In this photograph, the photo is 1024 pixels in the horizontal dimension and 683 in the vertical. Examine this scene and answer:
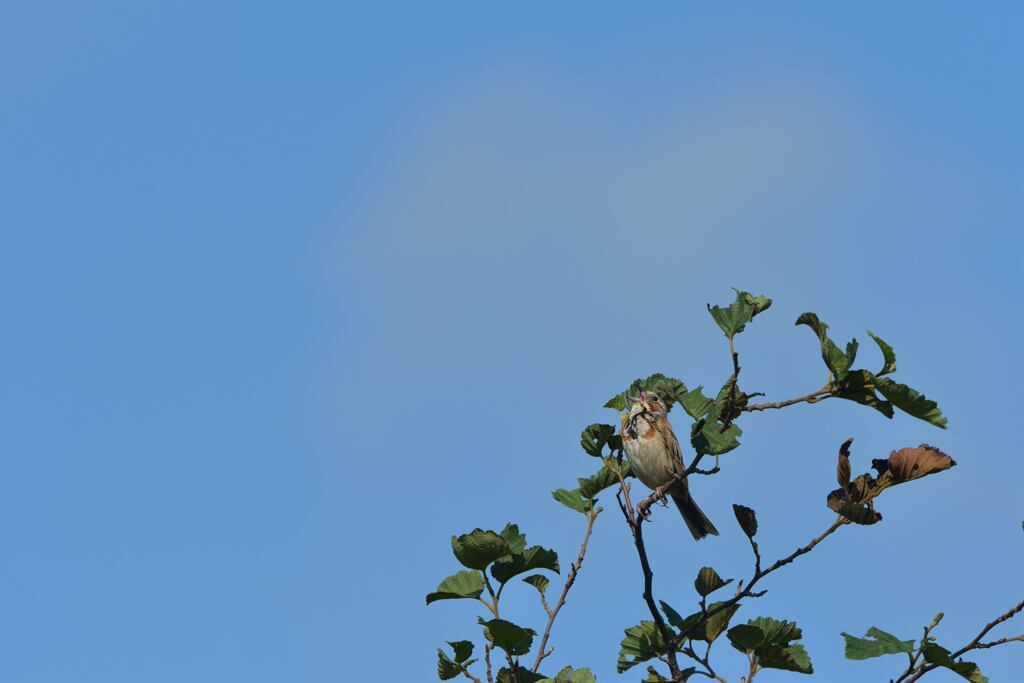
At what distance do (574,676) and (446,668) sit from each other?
0.61 metres

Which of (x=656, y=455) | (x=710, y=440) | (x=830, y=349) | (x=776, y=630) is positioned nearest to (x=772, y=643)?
(x=776, y=630)

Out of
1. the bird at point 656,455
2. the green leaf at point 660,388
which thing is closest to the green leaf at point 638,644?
the green leaf at point 660,388

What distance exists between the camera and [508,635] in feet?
16.6

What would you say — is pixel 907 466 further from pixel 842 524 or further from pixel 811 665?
pixel 811 665

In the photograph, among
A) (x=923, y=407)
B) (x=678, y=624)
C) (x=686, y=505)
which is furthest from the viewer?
(x=686, y=505)

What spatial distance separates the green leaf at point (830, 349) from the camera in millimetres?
4074

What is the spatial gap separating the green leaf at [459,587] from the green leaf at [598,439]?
0.78 meters

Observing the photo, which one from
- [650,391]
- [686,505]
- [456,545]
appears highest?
[686,505]

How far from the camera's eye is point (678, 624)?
5.04 m

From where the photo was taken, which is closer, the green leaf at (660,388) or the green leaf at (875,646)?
the green leaf at (875,646)

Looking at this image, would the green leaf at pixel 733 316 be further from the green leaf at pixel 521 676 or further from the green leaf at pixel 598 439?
the green leaf at pixel 521 676

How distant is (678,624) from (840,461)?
44.6 inches

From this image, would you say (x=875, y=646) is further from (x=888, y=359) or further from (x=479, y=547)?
(x=479, y=547)

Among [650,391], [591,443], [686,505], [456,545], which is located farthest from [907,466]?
[686,505]
